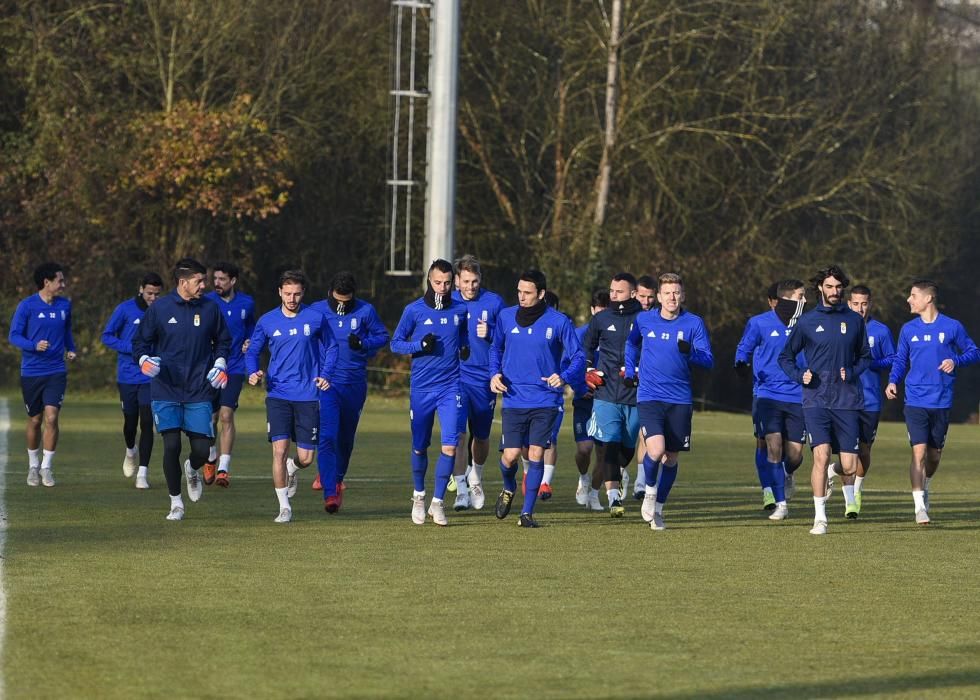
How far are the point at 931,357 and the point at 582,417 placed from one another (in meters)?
3.30

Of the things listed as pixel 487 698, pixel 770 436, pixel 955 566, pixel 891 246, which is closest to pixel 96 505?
pixel 770 436

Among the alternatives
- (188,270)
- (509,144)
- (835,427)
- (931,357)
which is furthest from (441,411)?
(509,144)

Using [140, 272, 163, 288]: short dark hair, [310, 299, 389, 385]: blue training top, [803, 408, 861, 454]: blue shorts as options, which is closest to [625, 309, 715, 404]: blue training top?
[803, 408, 861, 454]: blue shorts

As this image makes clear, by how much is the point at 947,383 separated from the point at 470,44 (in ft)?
82.6

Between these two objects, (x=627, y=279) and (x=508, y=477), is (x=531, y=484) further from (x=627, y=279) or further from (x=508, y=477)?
(x=627, y=279)

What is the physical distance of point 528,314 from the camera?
14117mm

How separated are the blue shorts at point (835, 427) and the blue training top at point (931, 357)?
1.20 metres

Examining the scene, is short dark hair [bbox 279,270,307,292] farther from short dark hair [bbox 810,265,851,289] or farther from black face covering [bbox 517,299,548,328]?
short dark hair [bbox 810,265,851,289]

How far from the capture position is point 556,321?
1406 cm

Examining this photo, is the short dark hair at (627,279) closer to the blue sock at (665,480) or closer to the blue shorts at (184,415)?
the blue sock at (665,480)

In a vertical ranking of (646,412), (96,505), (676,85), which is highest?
(676,85)

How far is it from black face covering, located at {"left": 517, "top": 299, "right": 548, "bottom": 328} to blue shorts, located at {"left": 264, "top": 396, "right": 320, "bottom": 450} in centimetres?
169

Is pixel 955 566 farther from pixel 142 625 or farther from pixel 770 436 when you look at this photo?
pixel 142 625

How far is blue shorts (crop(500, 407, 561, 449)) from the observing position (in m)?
14.1
